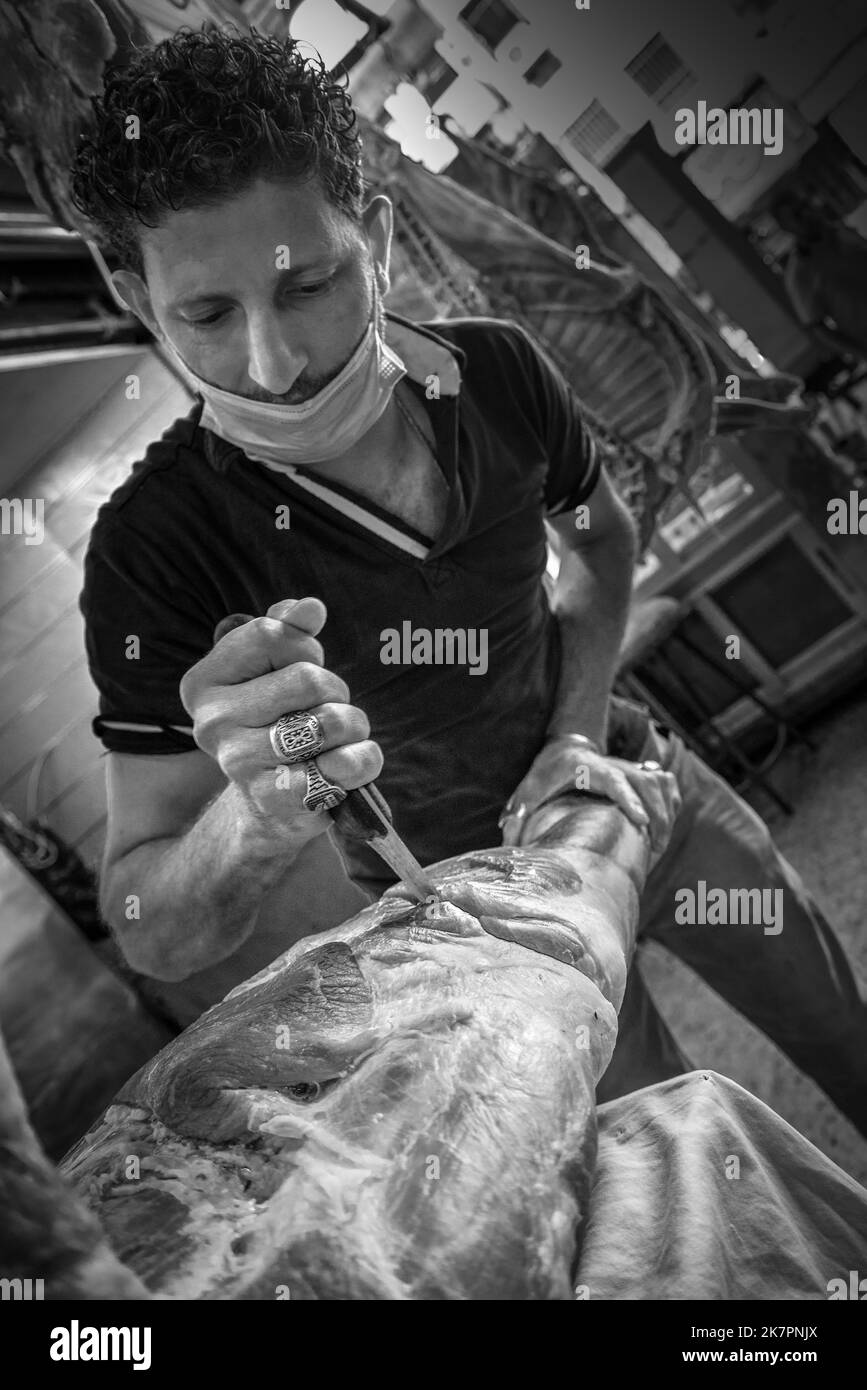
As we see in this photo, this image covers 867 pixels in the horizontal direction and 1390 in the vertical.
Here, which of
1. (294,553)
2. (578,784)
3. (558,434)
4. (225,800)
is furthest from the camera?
(558,434)

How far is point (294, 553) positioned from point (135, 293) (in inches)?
12.4

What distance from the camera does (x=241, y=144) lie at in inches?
36.7

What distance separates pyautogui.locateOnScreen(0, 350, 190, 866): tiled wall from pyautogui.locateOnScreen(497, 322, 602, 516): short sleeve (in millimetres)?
536

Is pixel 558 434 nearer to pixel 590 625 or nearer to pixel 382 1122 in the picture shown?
pixel 590 625

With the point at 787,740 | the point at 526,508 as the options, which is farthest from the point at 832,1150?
the point at 526,508

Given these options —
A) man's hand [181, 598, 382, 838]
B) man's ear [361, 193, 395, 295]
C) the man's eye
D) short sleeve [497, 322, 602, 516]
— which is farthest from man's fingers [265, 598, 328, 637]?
short sleeve [497, 322, 602, 516]

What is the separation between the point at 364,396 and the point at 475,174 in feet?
3.79

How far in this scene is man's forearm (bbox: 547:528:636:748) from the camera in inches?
59.3

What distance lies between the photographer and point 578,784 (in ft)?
4.31

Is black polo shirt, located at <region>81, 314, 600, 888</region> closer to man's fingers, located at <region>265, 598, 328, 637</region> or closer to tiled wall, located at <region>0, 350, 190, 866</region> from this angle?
tiled wall, located at <region>0, 350, 190, 866</region>

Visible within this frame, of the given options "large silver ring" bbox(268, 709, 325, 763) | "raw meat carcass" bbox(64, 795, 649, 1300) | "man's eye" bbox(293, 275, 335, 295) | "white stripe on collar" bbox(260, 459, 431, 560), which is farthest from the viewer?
"white stripe on collar" bbox(260, 459, 431, 560)

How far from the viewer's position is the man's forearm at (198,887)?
39.8 inches

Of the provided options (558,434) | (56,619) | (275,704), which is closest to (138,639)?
(56,619)

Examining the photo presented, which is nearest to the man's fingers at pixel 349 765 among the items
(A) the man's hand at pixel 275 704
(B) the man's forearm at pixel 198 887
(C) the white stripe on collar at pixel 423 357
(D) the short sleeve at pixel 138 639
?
(A) the man's hand at pixel 275 704
